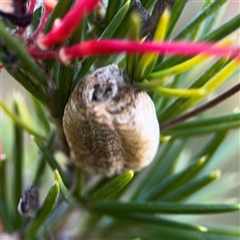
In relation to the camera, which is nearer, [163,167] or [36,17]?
[36,17]

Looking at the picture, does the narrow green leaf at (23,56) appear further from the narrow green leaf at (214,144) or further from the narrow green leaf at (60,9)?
the narrow green leaf at (214,144)

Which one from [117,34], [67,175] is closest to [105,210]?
[67,175]

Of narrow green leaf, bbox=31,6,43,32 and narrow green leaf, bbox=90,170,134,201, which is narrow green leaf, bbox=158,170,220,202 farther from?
narrow green leaf, bbox=31,6,43,32

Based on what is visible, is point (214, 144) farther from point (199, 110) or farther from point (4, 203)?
point (4, 203)

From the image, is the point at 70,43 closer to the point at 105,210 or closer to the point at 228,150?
the point at 105,210

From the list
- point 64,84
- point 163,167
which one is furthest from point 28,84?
point 163,167

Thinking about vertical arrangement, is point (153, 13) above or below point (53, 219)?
above
